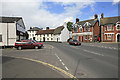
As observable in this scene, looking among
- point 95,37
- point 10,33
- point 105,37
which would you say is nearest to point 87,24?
point 95,37

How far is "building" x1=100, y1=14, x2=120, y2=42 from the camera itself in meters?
35.2

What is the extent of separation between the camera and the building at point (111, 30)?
35219 mm

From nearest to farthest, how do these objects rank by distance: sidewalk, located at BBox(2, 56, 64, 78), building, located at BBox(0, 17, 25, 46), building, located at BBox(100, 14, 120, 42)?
1. sidewalk, located at BBox(2, 56, 64, 78)
2. building, located at BBox(0, 17, 25, 46)
3. building, located at BBox(100, 14, 120, 42)

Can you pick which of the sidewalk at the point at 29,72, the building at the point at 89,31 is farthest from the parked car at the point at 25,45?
the building at the point at 89,31

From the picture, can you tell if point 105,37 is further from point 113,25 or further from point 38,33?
point 38,33

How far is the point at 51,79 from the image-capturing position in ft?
16.0

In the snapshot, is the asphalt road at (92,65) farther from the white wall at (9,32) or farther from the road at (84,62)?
the white wall at (9,32)

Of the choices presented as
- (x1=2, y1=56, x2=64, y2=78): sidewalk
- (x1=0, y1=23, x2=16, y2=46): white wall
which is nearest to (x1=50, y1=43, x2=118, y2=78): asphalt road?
(x1=2, y1=56, x2=64, y2=78): sidewalk

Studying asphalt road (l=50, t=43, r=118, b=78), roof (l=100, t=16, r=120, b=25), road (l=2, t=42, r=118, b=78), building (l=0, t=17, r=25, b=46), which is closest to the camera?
asphalt road (l=50, t=43, r=118, b=78)

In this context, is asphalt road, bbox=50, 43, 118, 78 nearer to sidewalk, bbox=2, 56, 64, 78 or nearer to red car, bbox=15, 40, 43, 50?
sidewalk, bbox=2, 56, 64, 78

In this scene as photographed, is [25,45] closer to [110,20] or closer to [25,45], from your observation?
[25,45]

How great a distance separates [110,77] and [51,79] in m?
3.08

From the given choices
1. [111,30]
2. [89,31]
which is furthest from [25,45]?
[111,30]

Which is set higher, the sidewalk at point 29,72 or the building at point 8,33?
the building at point 8,33
